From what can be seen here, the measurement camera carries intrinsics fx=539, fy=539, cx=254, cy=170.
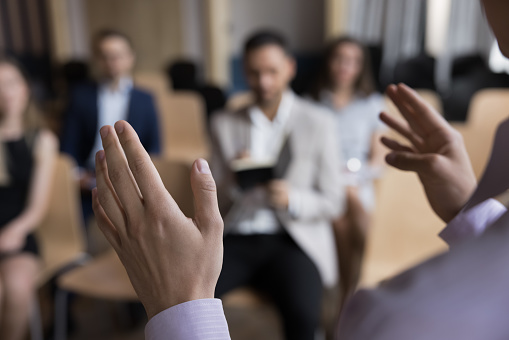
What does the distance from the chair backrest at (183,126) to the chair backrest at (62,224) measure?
1248mm

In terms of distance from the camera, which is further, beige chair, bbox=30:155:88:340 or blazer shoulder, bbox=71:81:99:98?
blazer shoulder, bbox=71:81:99:98

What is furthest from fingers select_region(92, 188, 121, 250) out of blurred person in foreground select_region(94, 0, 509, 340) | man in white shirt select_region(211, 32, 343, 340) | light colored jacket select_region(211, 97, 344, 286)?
light colored jacket select_region(211, 97, 344, 286)

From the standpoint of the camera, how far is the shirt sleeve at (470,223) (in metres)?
0.52

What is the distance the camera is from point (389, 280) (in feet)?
1.02

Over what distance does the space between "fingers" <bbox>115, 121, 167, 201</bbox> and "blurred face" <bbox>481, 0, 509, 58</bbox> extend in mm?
281

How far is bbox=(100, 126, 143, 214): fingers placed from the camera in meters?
0.42

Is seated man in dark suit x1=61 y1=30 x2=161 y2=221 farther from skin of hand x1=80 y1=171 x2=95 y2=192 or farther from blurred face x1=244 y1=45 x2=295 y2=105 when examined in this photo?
blurred face x1=244 y1=45 x2=295 y2=105

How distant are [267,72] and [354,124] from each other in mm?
826

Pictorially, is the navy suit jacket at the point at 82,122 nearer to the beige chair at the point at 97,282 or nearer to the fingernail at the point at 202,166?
the beige chair at the point at 97,282

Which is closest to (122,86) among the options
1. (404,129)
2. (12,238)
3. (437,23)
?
(12,238)

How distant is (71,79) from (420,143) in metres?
4.26

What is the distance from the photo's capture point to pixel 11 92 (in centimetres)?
203

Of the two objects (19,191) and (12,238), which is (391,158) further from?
(19,191)

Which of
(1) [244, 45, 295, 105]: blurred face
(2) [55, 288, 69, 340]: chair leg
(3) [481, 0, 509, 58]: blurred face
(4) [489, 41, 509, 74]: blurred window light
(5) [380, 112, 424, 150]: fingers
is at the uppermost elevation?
(3) [481, 0, 509, 58]: blurred face
